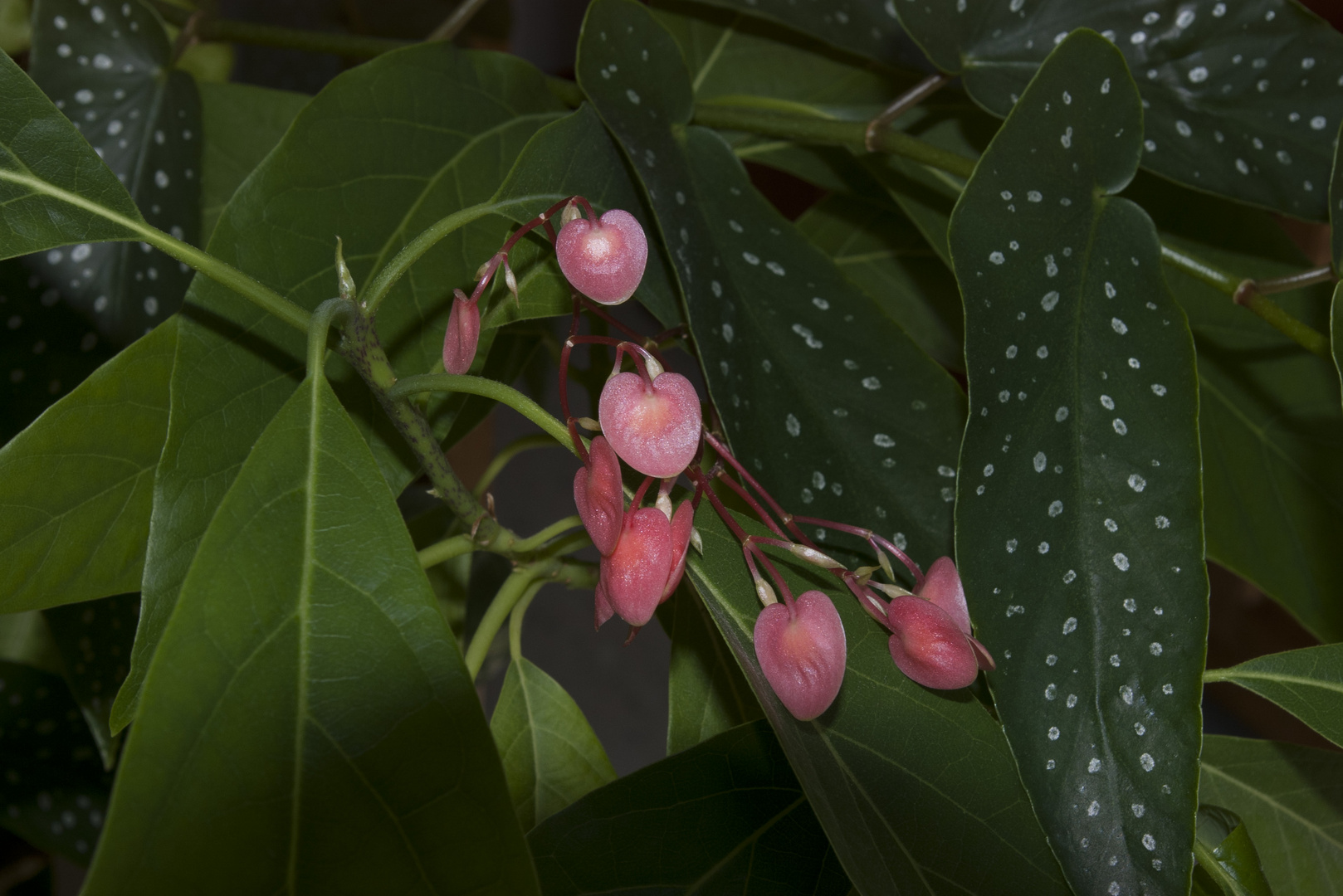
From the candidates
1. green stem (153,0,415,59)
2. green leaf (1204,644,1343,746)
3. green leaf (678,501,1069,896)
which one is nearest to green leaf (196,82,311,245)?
green stem (153,0,415,59)

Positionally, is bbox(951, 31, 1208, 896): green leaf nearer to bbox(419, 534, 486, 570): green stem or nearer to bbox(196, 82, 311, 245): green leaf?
bbox(419, 534, 486, 570): green stem

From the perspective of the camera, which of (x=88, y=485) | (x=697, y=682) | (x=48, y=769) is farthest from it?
(x=48, y=769)

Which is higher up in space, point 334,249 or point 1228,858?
point 334,249

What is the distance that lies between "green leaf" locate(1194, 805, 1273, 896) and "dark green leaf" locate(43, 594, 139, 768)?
0.48 m

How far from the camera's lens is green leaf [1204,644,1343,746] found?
347mm

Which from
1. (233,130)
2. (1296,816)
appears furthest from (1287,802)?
(233,130)

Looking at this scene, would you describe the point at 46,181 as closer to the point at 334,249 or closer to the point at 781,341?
the point at 334,249

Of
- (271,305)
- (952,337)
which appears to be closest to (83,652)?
(271,305)

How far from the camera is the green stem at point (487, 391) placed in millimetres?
256

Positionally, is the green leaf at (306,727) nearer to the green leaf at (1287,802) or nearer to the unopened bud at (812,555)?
the unopened bud at (812,555)

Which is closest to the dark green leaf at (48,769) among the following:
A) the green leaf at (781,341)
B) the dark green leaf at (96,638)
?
the dark green leaf at (96,638)

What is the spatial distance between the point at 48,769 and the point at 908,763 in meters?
0.55

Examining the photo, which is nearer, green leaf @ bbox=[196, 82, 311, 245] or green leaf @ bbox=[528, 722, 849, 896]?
green leaf @ bbox=[528, 722, 849, 896]

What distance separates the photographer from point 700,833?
358 millimetres
